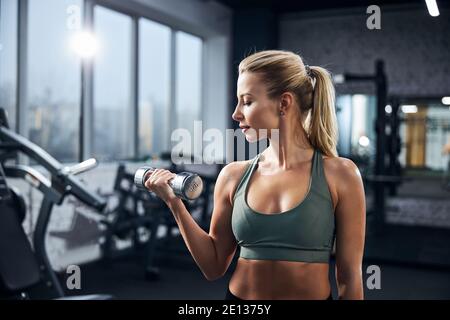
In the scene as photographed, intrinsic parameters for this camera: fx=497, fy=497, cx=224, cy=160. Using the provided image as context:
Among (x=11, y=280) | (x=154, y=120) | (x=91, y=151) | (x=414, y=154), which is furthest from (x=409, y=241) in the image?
(x=11, y=280)

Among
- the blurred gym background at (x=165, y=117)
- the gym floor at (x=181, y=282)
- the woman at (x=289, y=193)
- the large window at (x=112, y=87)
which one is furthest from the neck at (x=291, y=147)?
the large window at (x=112, y=87)

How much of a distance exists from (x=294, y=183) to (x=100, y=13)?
3.24 meters

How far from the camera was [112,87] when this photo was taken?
3.80m

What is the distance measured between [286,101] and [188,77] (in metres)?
3.95

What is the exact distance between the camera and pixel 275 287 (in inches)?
28.4

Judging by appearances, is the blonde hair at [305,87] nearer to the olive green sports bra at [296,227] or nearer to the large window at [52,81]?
the olive green sports bra at [296,227]

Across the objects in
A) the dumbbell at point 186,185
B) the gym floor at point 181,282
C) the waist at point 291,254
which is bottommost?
the gym floor at point 181,282

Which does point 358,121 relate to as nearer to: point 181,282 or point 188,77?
point 188,77

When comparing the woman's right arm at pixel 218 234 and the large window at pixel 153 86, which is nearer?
the woman's right arm at pixel 218 234

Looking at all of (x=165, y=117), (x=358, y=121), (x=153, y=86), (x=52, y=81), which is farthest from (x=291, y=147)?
(x=358, y=121)

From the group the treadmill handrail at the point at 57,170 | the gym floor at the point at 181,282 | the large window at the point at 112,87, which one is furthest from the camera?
the large window at the point at 112,87

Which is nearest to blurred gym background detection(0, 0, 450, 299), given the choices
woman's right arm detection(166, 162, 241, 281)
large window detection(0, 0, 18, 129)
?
large window detection(0, 0, 18, 129)

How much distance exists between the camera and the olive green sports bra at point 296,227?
0.67 m
